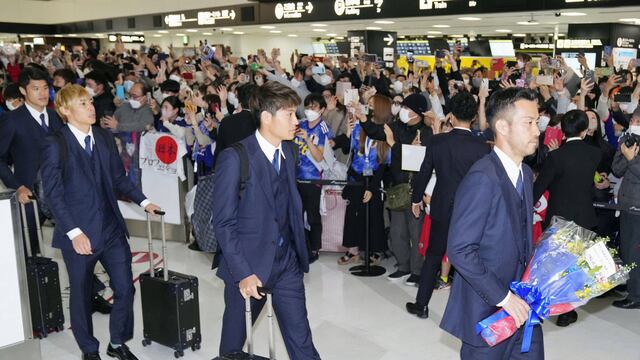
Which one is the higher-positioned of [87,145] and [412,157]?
[87,145]

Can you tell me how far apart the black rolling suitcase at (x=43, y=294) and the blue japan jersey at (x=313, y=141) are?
2466mm

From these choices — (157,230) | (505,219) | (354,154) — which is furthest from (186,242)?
(505,219)

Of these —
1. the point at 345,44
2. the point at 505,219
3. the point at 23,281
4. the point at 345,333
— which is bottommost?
the point at 345,333

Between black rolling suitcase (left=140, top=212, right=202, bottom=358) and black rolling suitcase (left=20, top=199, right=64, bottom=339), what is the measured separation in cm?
81

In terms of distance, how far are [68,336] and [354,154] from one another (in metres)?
3.07

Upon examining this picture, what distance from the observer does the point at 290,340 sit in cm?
331

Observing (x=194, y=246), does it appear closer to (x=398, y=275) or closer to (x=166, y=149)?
(x=166, y=149)

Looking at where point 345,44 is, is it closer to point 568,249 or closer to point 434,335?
point 434,335

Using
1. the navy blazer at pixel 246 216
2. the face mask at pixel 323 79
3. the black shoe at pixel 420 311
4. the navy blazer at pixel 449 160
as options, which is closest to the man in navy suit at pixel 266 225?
the navy blazer at pixel 246 216

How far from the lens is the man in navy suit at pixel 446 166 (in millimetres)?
4578

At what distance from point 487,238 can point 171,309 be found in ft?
8.56

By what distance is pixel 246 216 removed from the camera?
3.19m

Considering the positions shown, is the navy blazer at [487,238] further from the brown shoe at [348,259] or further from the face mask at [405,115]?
the brown shoe at [348,259]

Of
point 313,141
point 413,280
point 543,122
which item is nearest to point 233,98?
point 313,141
